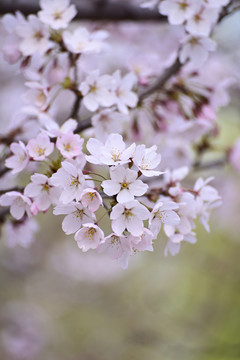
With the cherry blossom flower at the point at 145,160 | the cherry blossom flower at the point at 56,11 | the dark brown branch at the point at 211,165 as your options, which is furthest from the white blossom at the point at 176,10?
the dark brown branch at the point at 211,165

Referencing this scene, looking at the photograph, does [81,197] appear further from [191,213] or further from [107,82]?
[107,82]

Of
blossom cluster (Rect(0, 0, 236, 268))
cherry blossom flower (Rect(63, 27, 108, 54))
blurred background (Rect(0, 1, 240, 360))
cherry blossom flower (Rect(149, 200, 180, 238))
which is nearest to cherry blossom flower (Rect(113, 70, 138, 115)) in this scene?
blossom cluster (Rect(0, 0, 236, 268))

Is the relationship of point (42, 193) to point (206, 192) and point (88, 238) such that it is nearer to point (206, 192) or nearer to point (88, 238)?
point (88, 238)

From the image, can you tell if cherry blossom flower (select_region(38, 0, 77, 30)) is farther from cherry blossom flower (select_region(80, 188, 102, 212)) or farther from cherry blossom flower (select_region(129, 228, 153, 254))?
cherry blossom flower (select_region(129, 228, 153, 254))

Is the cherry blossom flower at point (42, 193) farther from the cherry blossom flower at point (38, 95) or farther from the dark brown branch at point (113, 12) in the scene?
the dark brown branch at point (113, 12)

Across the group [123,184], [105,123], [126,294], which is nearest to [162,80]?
[105,123]

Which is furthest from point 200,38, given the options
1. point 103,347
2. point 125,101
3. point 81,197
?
point 103,347
